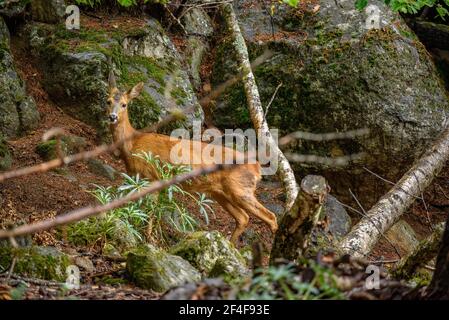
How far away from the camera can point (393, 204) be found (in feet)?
27.8

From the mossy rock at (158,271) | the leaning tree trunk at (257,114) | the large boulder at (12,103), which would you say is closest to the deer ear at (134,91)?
the leaning tree trunk at (257,114)

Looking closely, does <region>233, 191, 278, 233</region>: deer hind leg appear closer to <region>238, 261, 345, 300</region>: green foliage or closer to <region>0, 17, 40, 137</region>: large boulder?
<region>0, 17, 40, 137</region>: large boulder

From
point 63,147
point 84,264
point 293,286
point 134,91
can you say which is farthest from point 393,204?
point 293,286

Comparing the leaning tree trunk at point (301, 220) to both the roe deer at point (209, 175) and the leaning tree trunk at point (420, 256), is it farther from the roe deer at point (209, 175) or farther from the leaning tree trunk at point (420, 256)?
the roe deer at point (209, 175)

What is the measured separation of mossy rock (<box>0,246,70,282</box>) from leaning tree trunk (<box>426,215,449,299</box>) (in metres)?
2.92

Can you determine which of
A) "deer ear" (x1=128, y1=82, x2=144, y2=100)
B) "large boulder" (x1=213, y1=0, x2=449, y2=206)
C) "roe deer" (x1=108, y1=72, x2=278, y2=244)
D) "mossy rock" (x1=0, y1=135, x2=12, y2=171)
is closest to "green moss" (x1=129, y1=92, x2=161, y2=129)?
"roe deer" (x1=108, y1=72, x2=278, y2=244)

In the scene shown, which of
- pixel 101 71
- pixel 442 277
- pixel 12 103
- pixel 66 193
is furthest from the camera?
pixel 101 71

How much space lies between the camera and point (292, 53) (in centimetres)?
1191

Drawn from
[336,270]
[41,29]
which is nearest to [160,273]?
[336,270]

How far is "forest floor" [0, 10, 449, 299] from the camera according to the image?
6.99 metres

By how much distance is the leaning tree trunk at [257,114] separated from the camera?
8875mm

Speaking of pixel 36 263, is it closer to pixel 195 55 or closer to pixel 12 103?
pixel 12 103

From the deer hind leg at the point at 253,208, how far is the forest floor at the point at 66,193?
1.31 feet

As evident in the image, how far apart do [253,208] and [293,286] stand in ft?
21.5
